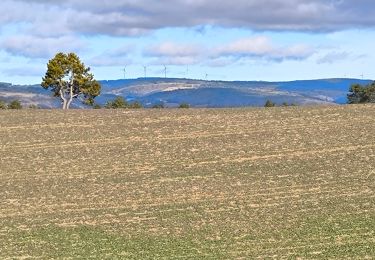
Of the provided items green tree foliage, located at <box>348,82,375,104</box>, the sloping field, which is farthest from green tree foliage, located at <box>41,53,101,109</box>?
green tree foliage, located at <box>348,82,375,104</box>

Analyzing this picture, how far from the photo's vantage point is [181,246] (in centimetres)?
3928

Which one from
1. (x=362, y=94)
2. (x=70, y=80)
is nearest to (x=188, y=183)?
(x=70, y=80)

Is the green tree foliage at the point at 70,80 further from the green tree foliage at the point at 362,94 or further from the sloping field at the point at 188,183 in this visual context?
the green tree foliage at the point at 362,94

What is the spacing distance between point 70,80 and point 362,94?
6249 centimetres

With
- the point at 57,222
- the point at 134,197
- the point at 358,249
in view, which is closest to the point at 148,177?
the point at 134,197

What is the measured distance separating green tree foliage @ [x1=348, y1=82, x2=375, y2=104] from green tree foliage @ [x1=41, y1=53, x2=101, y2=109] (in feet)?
188

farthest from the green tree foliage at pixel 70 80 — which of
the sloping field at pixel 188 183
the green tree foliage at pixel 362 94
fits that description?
the green tree foliage at pixel 362 94

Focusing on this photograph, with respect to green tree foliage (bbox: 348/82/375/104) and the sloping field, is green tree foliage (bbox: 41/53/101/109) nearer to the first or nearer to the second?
the sloping field

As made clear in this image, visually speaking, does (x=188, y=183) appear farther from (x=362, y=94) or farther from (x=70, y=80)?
(x=362, y=94)

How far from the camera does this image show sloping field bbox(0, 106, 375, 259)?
131ft

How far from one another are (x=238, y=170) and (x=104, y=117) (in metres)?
26.6

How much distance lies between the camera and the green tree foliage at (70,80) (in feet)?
355

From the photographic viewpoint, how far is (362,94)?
14325 cm

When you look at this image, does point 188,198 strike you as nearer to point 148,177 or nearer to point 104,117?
point 148,177
